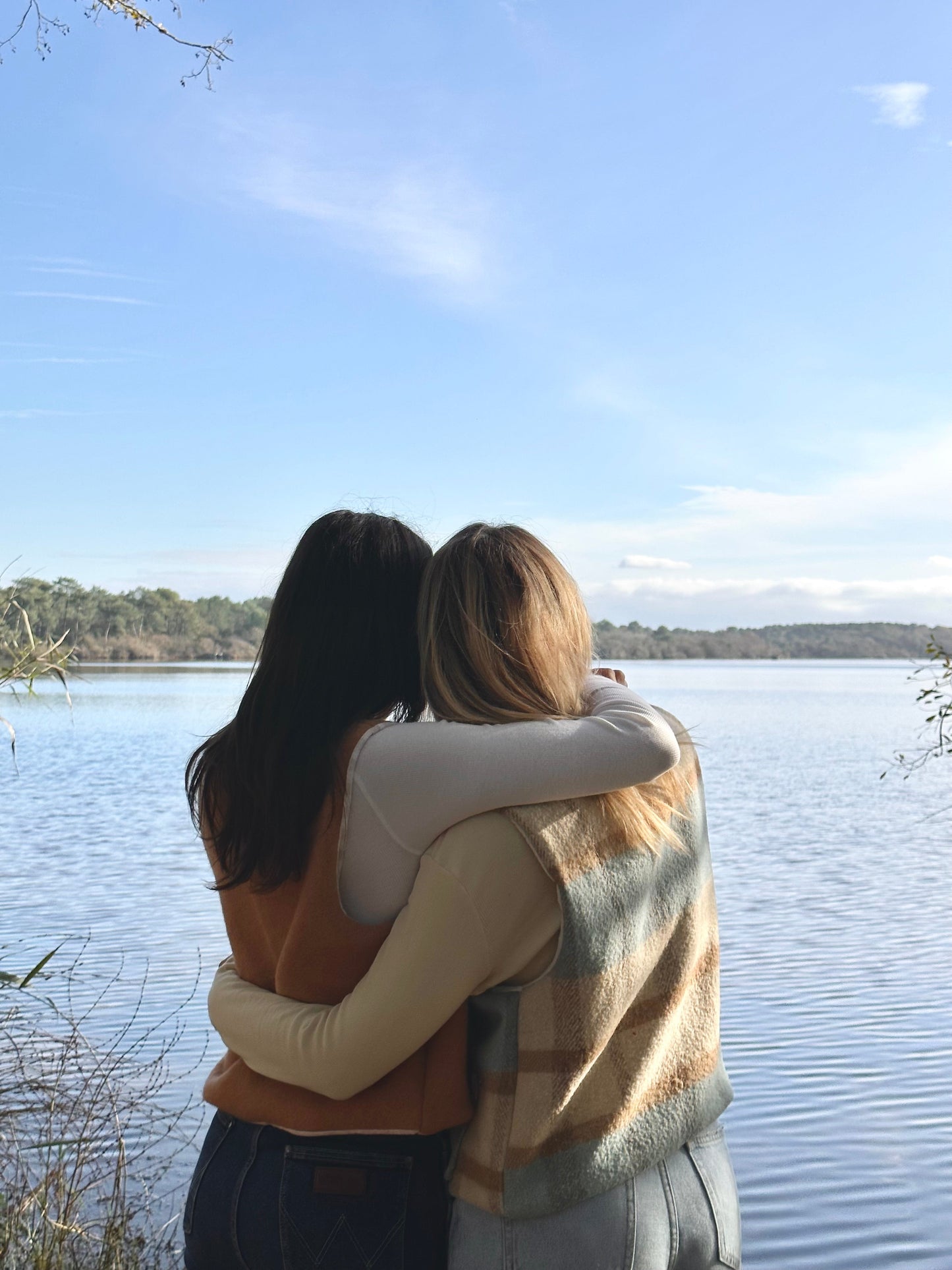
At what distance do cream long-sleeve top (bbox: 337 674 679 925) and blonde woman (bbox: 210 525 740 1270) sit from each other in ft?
0.09

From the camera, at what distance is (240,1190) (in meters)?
1.26

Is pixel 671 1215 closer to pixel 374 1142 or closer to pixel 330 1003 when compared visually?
pixel 374 1142

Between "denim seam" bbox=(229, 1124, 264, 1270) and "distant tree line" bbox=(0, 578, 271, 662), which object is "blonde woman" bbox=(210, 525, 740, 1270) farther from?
"distant tree line" bbox=(0, 578, 271, 662)

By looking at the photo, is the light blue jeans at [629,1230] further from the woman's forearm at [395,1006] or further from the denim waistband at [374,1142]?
the woman's forearm at [395,1006]

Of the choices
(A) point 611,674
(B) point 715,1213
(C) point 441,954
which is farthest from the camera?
(A) point 611,674

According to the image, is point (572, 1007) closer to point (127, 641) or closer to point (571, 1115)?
point (571, 1115)

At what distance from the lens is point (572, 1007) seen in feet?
3.96

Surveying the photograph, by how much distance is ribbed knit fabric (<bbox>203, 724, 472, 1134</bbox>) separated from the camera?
4.05ft

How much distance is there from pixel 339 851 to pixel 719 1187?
0.57 metres

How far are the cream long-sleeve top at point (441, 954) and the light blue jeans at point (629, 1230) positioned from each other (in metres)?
0.20

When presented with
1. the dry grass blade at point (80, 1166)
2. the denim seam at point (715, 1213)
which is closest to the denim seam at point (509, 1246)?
the denim seam at point (715, 1213)

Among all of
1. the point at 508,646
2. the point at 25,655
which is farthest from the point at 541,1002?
the point at 25,655

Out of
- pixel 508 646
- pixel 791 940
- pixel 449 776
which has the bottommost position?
pixel 791 940

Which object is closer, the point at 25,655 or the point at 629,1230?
the point at 629,1230
